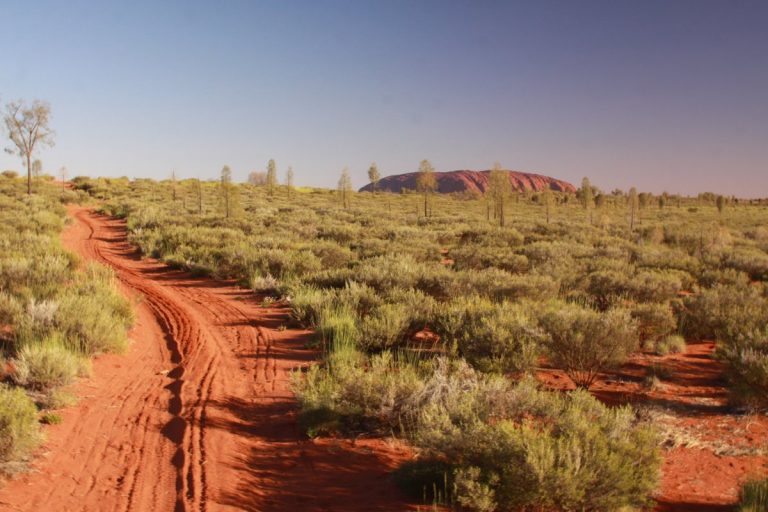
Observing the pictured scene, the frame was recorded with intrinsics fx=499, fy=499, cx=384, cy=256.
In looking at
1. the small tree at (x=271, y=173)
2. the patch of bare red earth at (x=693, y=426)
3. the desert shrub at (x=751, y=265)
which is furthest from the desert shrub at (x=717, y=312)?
the small tree at (x=271, y=173)

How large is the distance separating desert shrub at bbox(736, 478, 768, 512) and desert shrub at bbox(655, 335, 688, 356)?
4.72 meters

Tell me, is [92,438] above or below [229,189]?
below

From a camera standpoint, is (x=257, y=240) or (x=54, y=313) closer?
(x=54, y=313)

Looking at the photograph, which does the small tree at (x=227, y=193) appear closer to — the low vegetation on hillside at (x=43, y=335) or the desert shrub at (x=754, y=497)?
the low vegetation on hillside at (x=43, y=335)

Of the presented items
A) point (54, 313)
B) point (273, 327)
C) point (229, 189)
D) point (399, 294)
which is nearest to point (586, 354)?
point (399, 294)

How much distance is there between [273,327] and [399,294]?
259 cm

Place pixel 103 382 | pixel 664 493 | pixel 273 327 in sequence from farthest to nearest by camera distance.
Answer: pixel 273 327 < pixel 103 382 < pixel 664 493

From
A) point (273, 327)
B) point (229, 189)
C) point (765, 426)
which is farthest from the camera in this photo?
point (229, 189)

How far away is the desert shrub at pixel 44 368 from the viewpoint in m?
5.80

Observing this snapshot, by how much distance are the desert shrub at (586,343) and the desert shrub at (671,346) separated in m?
1.65

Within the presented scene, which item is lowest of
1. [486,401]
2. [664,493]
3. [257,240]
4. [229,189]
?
[664,493]

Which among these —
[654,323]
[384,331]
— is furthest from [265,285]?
[654,323]

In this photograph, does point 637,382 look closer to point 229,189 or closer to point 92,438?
point 92,438

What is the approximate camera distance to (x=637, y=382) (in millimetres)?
7211
